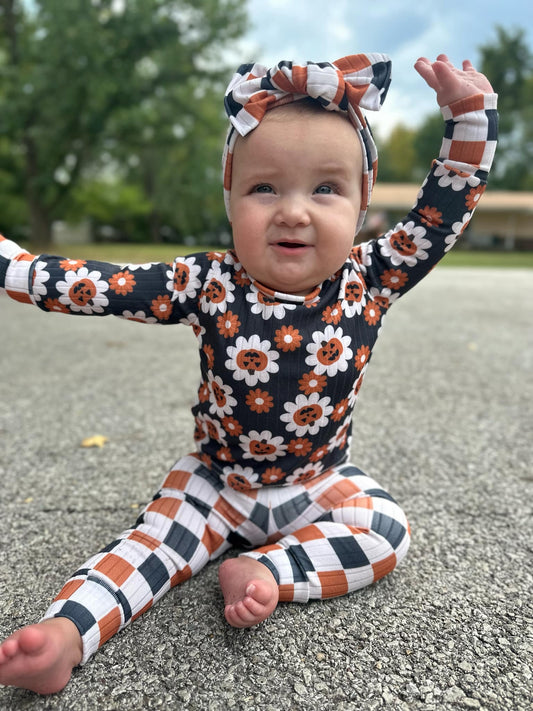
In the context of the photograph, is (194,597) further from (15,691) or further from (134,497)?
(134,497)

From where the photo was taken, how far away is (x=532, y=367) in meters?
3.58

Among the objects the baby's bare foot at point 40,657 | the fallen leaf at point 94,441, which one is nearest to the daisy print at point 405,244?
the baby's bare foot at point 40,657

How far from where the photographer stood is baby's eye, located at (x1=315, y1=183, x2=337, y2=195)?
1276 millimetres

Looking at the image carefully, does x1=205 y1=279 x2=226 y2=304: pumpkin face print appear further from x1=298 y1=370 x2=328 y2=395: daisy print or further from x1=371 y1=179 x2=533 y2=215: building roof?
x1=371 y1=179 x2=533 y2=215: building roof

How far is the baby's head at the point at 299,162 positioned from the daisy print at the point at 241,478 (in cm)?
45

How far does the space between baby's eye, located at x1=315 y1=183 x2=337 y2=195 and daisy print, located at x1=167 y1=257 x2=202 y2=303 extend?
0.33 meters

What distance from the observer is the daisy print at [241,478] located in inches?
56.5

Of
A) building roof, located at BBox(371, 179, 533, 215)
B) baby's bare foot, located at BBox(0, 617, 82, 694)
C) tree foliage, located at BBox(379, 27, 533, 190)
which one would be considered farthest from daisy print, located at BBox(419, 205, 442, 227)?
tree foliage, located at BBox(379, 27, 533, 190)

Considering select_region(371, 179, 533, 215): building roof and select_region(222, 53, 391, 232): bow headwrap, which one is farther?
select_region(371, 179, 533, 215): building roof

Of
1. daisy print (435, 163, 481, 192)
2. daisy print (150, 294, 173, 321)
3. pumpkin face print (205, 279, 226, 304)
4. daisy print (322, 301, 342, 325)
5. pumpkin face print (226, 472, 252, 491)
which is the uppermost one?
daisy print (435, 163, 481, 192)

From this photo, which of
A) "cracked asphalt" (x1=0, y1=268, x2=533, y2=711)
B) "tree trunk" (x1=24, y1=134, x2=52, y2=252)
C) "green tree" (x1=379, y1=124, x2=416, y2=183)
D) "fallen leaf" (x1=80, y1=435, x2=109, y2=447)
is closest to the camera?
"cracked asphalt" (x1=0, y1=268, x2=533, y2=711)

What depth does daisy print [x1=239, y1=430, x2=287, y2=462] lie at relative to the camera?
4.53 ft

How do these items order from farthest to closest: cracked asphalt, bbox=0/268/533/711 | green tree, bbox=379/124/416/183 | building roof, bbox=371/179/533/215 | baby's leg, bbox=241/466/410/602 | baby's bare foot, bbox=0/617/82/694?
green tree, bbox=379/124/416/183, building roof, bbox=371/179/533/215, baby's leg, bbox=241/466/410/602, cracked asphalt, bbox=0/268/533/711, baby's bare foot, bbox=0/617/82/694

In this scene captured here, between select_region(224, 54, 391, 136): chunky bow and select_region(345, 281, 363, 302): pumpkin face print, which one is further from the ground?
select_region(224, 54, 391, 136): chunky bow
